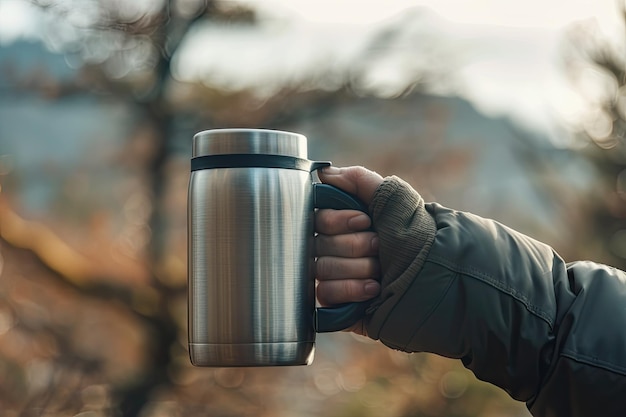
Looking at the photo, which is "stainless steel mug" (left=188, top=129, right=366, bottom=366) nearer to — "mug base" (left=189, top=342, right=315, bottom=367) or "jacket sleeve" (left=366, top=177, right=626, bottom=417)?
"mug base" (left=189, top=342, right=315, bottom=367)

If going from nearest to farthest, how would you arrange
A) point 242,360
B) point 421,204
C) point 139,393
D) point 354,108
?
point 242,360, point 421,204, point 139,393, point 354,108

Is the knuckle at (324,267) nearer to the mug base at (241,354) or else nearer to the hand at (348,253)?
the hand at (348,253)

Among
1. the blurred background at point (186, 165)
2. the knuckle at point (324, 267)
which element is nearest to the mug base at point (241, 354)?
the knuckle at point (324, 267)

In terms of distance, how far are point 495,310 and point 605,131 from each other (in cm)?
437

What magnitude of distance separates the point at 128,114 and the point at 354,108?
1.46m

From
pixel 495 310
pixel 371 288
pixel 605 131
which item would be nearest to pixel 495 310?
pixel 495 310

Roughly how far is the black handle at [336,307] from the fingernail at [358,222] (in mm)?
16

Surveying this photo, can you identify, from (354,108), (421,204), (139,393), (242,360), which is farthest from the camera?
(354,108)

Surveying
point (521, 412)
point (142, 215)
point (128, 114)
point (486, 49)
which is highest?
point (486, 49)

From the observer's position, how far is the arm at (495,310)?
3.82ft

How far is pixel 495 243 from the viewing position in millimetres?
1212

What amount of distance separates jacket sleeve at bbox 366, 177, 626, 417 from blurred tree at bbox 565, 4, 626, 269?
163 inches

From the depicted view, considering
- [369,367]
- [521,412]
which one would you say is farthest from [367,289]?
[521,412]

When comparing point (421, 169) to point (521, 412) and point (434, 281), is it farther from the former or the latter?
point (434, 281)
